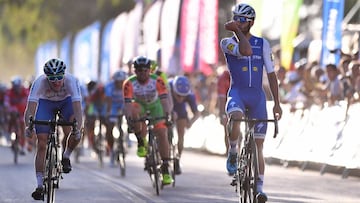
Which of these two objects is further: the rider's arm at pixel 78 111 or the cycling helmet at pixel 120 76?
the cycling helmet at pixel 120 76

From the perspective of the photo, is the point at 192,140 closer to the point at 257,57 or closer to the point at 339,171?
the point at 339,171

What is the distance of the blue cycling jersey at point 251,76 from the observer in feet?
45.1

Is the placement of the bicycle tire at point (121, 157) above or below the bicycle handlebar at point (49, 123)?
below

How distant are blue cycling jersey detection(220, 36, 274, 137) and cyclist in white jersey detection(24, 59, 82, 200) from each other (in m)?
1.86

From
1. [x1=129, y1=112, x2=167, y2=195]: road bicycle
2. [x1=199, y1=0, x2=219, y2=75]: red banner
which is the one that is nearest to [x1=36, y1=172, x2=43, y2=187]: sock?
[x1=129, y1=112, x2=167, y2=195]: road bicycle

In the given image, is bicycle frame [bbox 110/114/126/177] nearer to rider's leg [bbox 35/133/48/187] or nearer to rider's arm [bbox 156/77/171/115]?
rider's arm [bbox 156/77/171/115]

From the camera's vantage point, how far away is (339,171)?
21.5 meters

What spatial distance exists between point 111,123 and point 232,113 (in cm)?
1153

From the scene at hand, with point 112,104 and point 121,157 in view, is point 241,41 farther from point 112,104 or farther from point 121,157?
point 112,104

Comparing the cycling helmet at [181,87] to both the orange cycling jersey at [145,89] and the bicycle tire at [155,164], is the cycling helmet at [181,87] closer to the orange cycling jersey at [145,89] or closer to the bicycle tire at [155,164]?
the orange cycling jersey at [145,89]

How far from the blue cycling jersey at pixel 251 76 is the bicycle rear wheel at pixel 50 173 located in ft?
6.69

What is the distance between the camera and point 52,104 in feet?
49.6

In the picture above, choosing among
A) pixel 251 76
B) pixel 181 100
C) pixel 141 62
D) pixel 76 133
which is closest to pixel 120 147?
pixel 181 100

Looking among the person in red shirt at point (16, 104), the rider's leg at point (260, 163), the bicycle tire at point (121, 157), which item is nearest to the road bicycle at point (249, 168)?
the rider's leg at point (260, 163)
